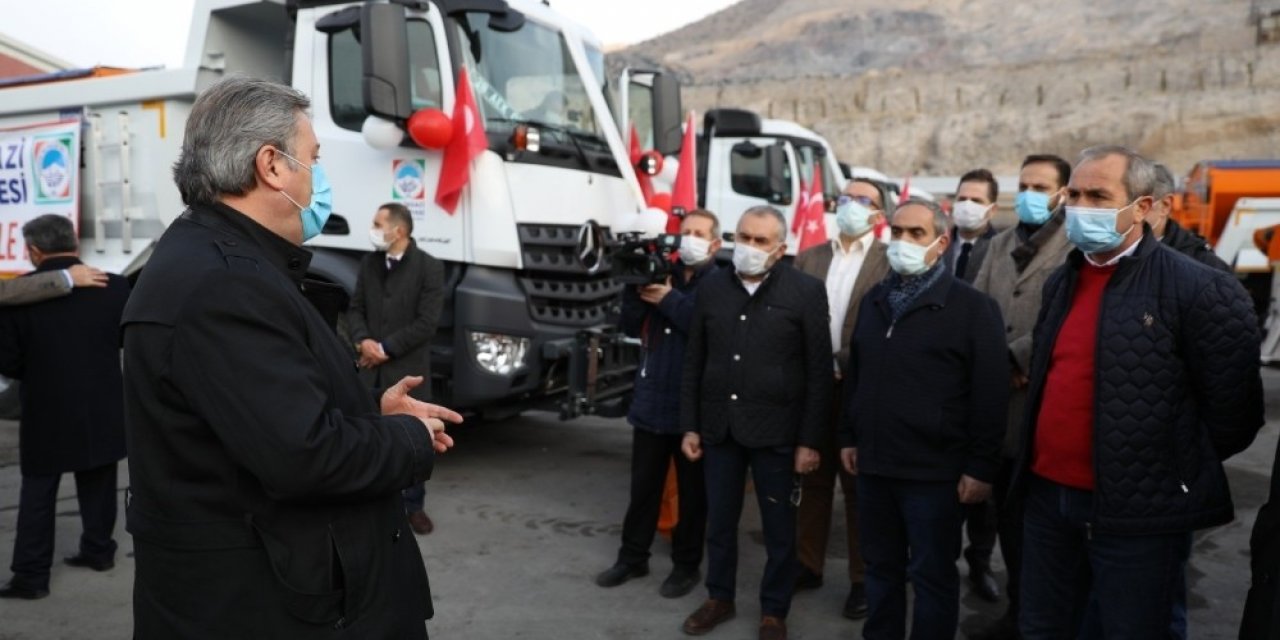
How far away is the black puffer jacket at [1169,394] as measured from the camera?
2.58m

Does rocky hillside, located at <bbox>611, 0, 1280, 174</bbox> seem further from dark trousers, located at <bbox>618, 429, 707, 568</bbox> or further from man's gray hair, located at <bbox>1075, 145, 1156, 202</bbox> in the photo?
man's gray hair, located at <bbox>1075, 145, 1156, 202</bbox>

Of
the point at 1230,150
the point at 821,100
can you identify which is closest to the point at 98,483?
the point at 1230,150

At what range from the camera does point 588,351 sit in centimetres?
575

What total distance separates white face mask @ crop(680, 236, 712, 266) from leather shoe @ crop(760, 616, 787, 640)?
166cm

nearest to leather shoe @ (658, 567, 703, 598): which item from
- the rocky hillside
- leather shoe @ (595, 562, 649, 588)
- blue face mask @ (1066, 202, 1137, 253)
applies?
leather shoe @ (595, 562, 649, 588)

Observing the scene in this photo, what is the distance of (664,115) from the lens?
7020 mm

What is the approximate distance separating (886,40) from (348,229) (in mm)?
109598

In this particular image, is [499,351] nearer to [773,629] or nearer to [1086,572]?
[773,629]

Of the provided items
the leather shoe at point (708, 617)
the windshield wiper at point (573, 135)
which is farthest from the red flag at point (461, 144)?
the leather shoe at point (708, 617)

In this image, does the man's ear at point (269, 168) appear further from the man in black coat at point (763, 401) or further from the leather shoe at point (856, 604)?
the leather shoe at point (856, 604)

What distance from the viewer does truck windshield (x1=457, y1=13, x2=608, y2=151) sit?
5.71 meters

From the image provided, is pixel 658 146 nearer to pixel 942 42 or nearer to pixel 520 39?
pixel 520 39

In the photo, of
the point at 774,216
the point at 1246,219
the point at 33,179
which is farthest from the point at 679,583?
the point at 1246,219

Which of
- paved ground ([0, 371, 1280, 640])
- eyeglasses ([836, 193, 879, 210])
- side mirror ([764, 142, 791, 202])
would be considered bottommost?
paved ground ([0, 371, 1280, 640])
